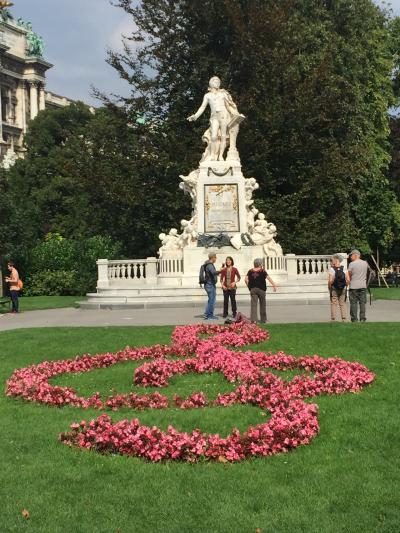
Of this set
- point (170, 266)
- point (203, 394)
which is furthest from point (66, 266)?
point (203, 394)

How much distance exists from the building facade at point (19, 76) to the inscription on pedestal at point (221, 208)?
6669cm

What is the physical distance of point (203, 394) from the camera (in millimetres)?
8000

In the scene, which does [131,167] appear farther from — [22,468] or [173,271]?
[22,468]

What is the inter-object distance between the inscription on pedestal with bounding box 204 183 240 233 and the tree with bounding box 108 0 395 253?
8.39m

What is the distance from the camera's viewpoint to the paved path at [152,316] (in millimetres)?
15930

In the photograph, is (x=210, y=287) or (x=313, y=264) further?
(x=313, y=264)

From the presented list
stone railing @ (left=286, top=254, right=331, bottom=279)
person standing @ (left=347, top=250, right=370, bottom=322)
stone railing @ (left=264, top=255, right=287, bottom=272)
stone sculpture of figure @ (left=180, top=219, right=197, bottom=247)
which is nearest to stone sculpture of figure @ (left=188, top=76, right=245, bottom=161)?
stone sculpture of figure @ (left=180, top=219, right=197, bottom=247)

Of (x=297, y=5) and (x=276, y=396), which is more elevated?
(x=297, y=5)

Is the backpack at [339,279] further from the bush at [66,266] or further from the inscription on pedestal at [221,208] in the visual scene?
the bush at [66,266]

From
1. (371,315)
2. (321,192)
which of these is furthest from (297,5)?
(371,315)

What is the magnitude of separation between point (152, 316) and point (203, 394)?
9684 mm

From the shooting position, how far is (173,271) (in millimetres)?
23875

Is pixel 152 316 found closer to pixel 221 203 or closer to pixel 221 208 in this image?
pixel 221 208

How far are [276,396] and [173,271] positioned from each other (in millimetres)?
16480
